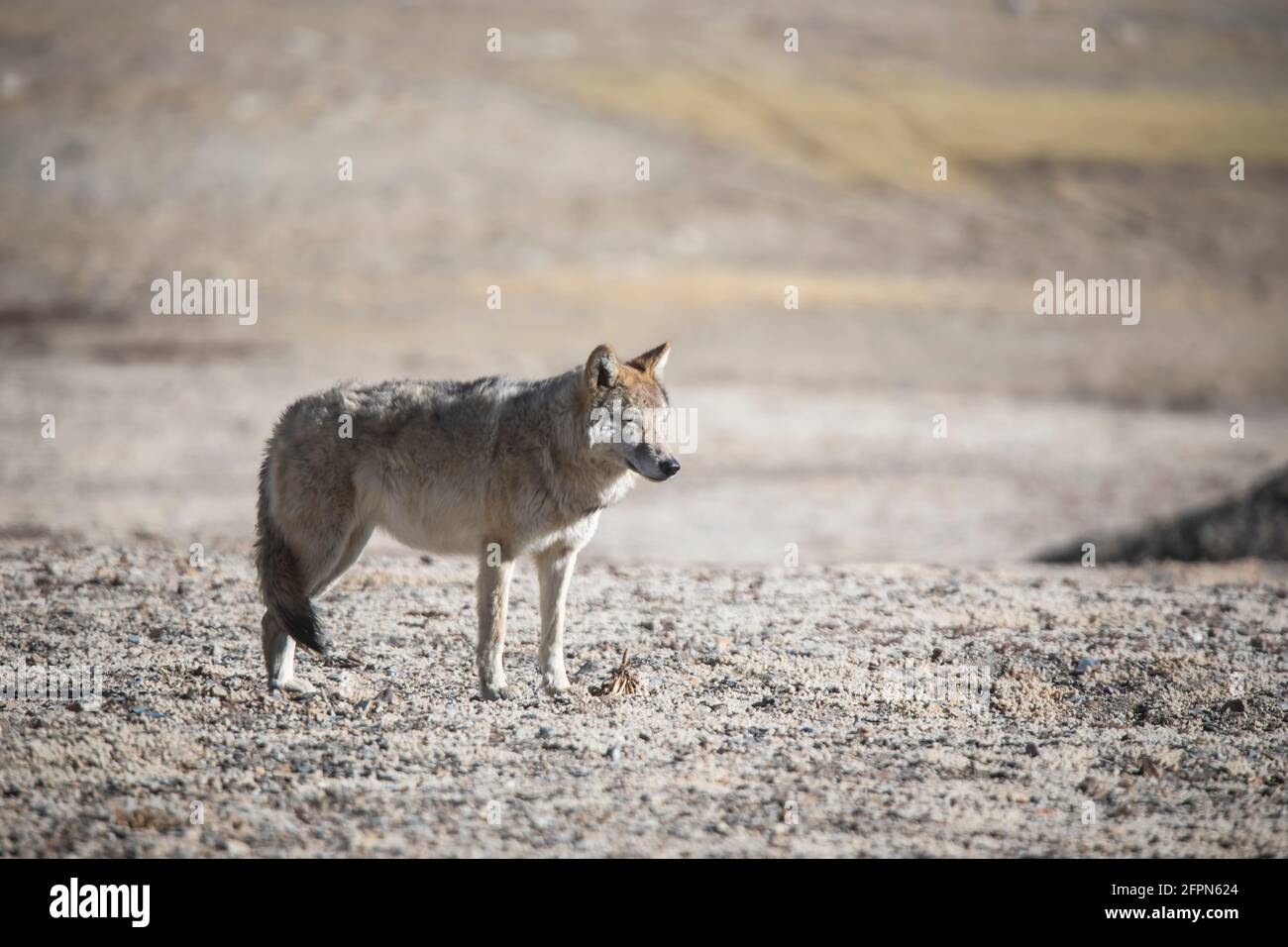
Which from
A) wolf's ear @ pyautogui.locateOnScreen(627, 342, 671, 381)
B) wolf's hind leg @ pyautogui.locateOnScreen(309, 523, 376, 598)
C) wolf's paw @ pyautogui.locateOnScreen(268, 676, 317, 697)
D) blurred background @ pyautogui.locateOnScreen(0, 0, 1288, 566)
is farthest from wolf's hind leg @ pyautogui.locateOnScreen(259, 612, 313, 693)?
blurred background @ pyautogui.locateOnScreen(0, 0, 1288, 566)

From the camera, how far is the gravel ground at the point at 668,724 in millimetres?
6324

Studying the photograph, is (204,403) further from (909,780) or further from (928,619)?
(909,780)

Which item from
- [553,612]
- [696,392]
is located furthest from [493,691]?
[696,392]

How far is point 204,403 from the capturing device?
76.3ft

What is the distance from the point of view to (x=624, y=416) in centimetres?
762

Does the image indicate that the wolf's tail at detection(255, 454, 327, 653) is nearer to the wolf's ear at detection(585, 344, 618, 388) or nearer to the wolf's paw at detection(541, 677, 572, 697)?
the wolf's paw at detection(541, 677, 572, 697)

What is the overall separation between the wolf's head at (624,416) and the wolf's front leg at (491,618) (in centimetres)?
88

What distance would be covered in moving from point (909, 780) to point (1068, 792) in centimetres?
78

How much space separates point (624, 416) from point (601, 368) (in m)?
0.29

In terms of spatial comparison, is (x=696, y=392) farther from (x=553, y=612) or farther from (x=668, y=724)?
(x=668, y=724)

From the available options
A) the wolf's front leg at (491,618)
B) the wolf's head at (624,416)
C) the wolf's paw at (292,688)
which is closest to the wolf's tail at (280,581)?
the wolf's paw at (292,688)

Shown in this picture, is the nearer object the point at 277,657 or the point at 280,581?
the point at 280,581

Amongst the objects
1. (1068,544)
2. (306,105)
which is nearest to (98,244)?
(306,105)

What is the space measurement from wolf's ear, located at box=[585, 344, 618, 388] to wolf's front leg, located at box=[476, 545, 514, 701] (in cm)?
110
